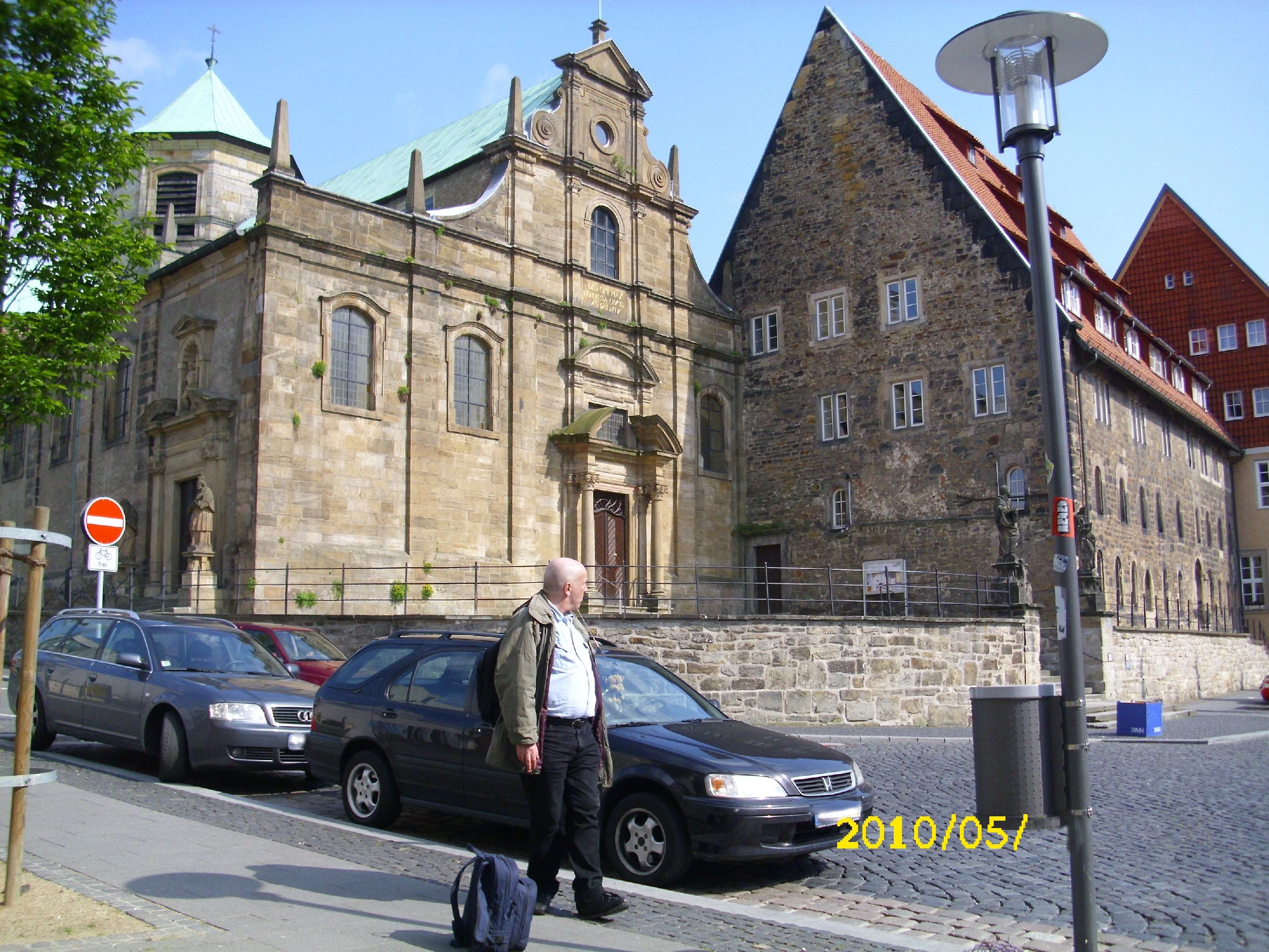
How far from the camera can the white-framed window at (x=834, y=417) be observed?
30.8 metres

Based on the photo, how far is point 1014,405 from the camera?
2742 cm

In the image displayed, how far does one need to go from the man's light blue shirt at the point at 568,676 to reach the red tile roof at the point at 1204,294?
43921 millimetres

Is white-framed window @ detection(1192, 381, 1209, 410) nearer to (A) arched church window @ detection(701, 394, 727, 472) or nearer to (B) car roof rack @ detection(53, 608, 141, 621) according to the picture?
(A) arched church window @ detection(701, 394, 727, 472)

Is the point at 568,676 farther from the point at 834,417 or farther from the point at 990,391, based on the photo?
the point at 834,417

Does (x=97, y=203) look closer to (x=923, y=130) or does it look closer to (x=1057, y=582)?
(x=1057, y=582)

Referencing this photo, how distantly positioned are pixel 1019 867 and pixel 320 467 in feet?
57.7

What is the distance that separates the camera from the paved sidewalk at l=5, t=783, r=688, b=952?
5664 millimetres

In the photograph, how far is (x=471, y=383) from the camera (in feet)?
86.7

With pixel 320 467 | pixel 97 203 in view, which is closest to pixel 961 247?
pixel 320 467

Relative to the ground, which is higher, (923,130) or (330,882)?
(923,130)

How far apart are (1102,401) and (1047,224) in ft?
87.4

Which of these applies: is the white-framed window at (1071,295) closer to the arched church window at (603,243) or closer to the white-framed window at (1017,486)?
the white-framed window at (1017,486)

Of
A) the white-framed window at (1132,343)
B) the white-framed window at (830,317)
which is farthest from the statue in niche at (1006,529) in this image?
the white-framed window at (1132,343)
